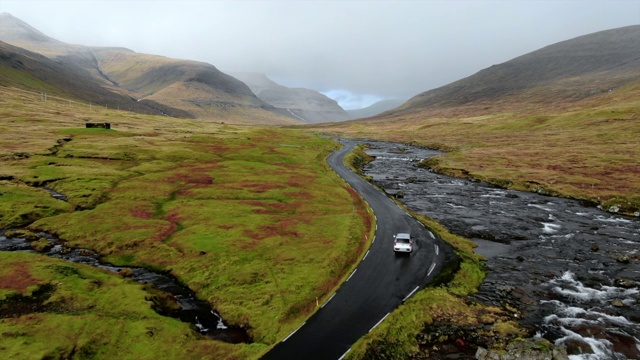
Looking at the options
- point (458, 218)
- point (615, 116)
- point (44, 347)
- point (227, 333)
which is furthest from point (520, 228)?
point (615, 116)

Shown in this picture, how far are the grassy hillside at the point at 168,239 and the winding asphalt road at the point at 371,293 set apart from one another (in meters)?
1.67

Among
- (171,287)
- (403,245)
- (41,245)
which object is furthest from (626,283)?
(41,245)

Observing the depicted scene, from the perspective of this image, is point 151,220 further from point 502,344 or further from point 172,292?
point 502,344

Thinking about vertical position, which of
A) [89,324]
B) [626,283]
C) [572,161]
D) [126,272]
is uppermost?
[572,161]

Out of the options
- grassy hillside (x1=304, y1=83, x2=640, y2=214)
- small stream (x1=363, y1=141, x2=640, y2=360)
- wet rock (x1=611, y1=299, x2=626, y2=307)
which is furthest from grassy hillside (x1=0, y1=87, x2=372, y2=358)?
grassy hillside (x1=304, y1=83, x2=640, y2=214)

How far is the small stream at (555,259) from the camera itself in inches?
1393

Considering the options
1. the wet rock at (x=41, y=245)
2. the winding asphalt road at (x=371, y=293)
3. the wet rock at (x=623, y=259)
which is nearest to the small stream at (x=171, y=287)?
the wet rock at (x=41, y=245)

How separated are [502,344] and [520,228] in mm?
39224

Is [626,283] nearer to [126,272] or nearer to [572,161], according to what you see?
[126,272]

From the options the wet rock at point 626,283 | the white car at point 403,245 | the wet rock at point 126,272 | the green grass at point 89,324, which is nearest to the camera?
the green grass at point 89,324

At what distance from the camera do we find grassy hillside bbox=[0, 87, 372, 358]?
103ft

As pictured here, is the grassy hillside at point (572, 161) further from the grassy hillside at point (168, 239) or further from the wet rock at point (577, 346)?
the wet rock at point (577, 346)

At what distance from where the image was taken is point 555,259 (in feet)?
170

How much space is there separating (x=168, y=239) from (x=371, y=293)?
2915 centimetres
